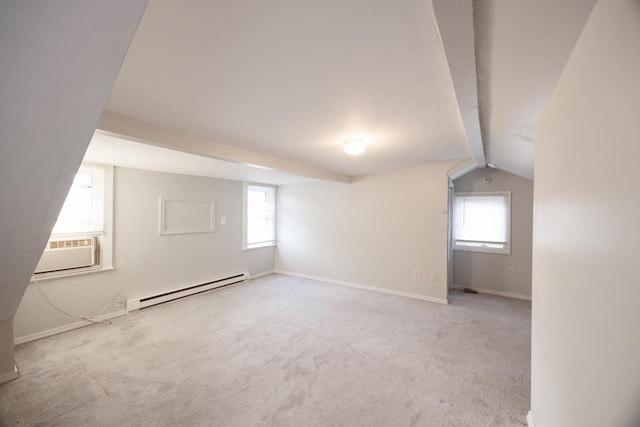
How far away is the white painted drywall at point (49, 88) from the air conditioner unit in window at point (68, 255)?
194 centimetres

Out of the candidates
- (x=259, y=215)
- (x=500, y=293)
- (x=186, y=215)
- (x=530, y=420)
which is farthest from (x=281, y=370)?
(x=500, y=293)

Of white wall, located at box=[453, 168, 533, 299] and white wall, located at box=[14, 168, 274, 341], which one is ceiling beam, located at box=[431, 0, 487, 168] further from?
white wall, located at box=[14, 168, 274, 341]

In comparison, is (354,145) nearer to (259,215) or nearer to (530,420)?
(530,420)

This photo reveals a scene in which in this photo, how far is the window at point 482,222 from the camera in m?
4.11

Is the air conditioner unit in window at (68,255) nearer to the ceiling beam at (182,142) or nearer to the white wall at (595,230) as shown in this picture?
the ceiling beam at (182,142)

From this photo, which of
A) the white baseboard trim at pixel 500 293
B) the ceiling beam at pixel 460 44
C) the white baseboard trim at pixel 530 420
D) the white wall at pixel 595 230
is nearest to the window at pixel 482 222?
the white baseboard trim at pixel 500 293

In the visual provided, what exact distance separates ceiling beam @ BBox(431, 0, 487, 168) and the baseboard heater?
432 cm

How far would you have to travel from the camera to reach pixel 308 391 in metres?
1.87

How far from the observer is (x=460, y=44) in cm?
103

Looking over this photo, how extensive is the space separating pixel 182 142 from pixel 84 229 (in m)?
2.08

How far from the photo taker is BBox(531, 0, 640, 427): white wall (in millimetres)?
551

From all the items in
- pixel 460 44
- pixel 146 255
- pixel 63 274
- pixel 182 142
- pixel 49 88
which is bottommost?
pixel 63 274

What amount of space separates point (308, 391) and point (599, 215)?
2.01 m

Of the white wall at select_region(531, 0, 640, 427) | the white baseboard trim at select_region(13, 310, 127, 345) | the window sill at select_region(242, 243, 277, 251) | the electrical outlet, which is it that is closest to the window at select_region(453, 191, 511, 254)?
the white wall at select_region(531, 0, 640, 427)
